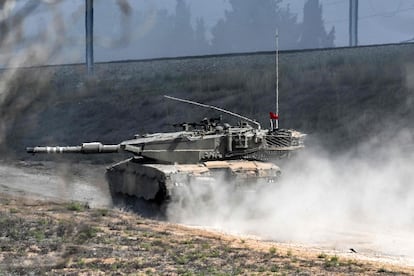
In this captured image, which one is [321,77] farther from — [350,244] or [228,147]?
[350,244]

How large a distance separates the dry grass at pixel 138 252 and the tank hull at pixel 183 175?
115cm

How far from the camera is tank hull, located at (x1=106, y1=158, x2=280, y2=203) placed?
18.4 m

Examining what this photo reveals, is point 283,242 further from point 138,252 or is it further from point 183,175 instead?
point 138,252

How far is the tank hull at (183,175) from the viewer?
726 inches

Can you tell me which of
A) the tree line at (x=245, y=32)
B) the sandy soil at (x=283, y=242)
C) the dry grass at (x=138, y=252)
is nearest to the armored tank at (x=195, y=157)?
the sandy soil at (x=283, y=242)

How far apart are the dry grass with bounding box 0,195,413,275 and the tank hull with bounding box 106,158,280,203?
1.15 meters

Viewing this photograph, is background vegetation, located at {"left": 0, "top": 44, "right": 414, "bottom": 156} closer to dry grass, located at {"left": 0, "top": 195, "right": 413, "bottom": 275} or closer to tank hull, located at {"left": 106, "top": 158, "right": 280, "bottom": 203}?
tank hull, located at {"left": 106, "top": 158, "right": 280, "bottom": 203}

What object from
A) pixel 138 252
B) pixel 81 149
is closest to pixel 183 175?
pixel 81 149

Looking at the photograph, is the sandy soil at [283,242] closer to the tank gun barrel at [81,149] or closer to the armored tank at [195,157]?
the tank gun barrel at [81,149]

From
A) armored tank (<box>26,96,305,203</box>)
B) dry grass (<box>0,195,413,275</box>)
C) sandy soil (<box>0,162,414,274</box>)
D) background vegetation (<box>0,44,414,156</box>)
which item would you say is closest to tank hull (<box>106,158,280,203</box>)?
armored tank (<box>26,96,305,203</box>)

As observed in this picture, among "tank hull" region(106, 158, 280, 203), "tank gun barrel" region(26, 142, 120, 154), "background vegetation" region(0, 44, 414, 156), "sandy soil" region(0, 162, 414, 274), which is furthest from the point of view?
"background vegetation" region(0, 44, 414, 156)

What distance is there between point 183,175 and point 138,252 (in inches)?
219

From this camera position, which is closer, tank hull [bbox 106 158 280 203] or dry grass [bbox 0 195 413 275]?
dry grass [bbox 0 195 413 275]

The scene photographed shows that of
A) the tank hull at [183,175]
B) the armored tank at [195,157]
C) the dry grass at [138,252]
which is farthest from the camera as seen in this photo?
the armored tank at [195,157]
